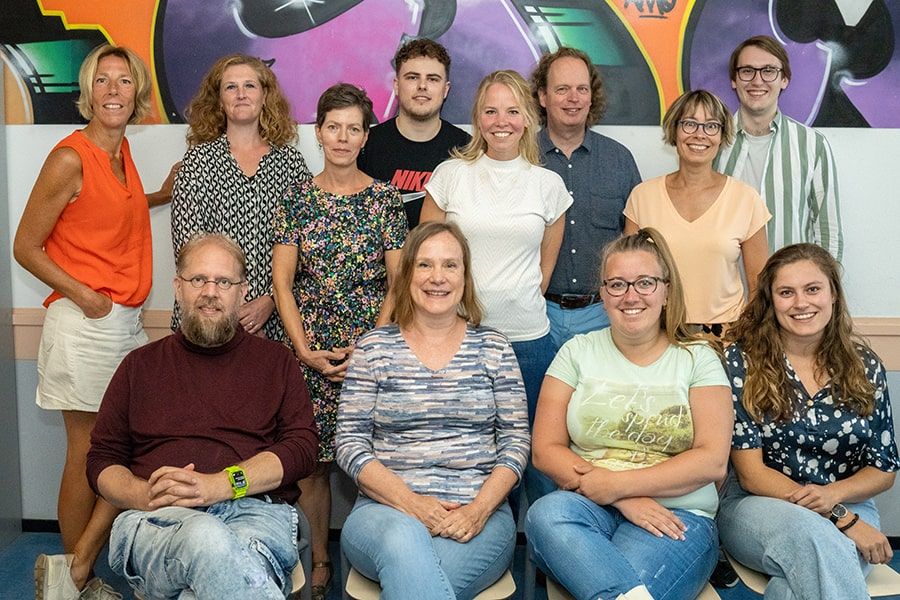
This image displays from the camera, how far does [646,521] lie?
2.42 meters

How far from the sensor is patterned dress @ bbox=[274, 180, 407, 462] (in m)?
3.04

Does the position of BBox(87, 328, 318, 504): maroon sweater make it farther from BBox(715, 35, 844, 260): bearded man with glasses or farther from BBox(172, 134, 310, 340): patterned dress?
BBox(715, 35, 844, 260): bearded man with glasses

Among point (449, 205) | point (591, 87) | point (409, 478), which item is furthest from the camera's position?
point (591, 87)

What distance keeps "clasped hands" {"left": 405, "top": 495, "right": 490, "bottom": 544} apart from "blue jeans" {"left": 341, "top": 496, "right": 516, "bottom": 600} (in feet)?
0.06

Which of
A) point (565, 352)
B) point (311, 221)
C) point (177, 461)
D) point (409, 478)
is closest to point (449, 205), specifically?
point (311, 221)

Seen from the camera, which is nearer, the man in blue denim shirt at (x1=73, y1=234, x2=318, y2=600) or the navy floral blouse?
the man in blue denim shirt at (x1=73, y1=234, x2=318, y2=600)

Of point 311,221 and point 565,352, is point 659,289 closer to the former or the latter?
point 565,352

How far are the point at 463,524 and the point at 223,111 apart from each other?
5.60 feet

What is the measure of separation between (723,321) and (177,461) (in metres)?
1.74

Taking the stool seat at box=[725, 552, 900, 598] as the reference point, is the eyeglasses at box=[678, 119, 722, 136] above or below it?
above

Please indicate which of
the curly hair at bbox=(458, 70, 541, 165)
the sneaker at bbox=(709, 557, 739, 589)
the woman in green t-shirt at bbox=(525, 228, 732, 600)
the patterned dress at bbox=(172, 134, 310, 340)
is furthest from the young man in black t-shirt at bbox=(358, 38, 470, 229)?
the sneaker at bbox=(709, 557, 739, 589)

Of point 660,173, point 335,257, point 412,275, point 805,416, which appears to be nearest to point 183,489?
point 412,275

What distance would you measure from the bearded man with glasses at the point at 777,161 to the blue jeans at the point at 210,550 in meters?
2.02

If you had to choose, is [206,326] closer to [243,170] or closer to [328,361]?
[328,361]
